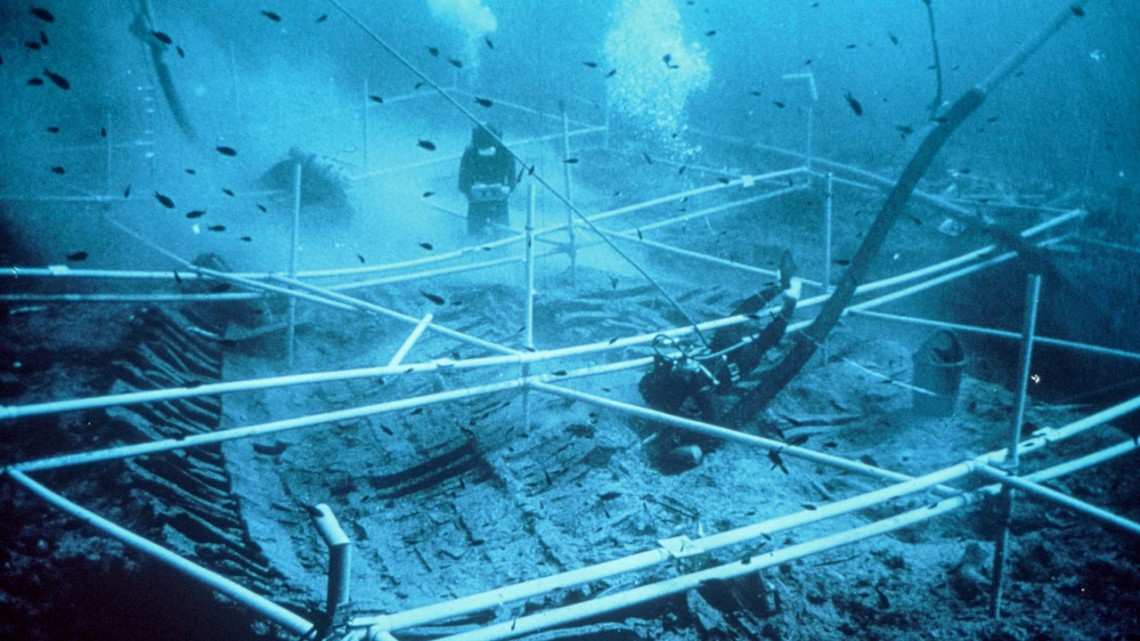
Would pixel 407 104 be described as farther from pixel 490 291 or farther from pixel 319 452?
pixel 319 452

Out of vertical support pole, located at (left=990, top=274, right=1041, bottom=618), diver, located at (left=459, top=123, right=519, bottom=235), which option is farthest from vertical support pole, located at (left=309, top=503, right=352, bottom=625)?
diver, located at (left=459, top=123, right=519, bottom=235)

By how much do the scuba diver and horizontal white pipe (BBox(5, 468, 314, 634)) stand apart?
342cm

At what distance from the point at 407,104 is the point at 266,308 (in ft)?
43.0

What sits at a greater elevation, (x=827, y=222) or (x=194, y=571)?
(x=827, y=222)

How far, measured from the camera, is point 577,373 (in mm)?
4664

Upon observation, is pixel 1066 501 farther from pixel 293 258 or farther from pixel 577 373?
pixel 293 258

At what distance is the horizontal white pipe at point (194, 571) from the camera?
215 cm

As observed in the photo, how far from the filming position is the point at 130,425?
4340 millimetres

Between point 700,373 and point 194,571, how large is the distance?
12.5 ft

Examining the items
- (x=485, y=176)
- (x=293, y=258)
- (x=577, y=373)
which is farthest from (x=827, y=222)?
(x=293, y=258)

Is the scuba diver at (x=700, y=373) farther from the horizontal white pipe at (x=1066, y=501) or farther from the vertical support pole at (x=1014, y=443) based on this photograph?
the horizontal white pipe at (x=1066, y=501)

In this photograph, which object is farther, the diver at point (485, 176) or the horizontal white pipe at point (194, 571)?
the diver at point (485, 176)

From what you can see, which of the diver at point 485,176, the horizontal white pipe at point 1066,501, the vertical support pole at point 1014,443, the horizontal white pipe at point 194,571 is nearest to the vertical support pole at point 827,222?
the vertical support pole at point 1014,443

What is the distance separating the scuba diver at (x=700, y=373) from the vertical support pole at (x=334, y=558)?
Answer: 360 cm
